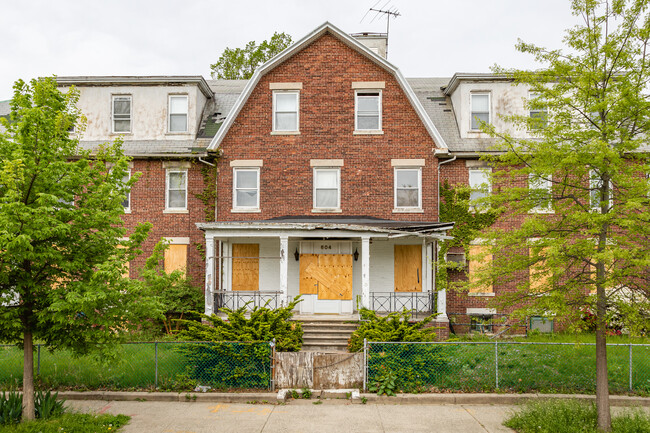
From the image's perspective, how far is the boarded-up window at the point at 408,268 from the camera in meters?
18.3

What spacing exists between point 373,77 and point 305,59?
271 cm

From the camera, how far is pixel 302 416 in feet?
32.9

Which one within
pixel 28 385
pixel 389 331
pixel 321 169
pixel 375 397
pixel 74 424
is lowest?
pixel 375 397

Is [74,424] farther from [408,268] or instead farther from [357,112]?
[357,112]

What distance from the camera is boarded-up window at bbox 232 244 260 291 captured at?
728 inches

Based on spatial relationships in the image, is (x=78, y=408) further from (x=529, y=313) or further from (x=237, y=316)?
(x=529, y=313)

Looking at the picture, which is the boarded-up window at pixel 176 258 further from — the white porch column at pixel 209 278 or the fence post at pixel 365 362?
the fence post at pixel 365 362

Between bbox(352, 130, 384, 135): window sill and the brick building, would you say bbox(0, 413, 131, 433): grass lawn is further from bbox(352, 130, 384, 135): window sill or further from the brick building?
bbox(352, 130, 384, 135): window sill

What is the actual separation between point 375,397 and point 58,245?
719 centimetres

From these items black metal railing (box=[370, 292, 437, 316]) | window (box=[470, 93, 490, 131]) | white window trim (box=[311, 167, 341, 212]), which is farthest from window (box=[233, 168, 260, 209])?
window (box=[470, 93, 490, 131])

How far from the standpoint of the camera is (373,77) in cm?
1881

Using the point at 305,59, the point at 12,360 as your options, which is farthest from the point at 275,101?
the point at 12,360

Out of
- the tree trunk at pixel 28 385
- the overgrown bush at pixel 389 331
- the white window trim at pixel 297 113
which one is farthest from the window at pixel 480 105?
the tree trunk at pixel 28 385

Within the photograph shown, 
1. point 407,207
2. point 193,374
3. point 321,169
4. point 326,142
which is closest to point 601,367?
point 193,374
